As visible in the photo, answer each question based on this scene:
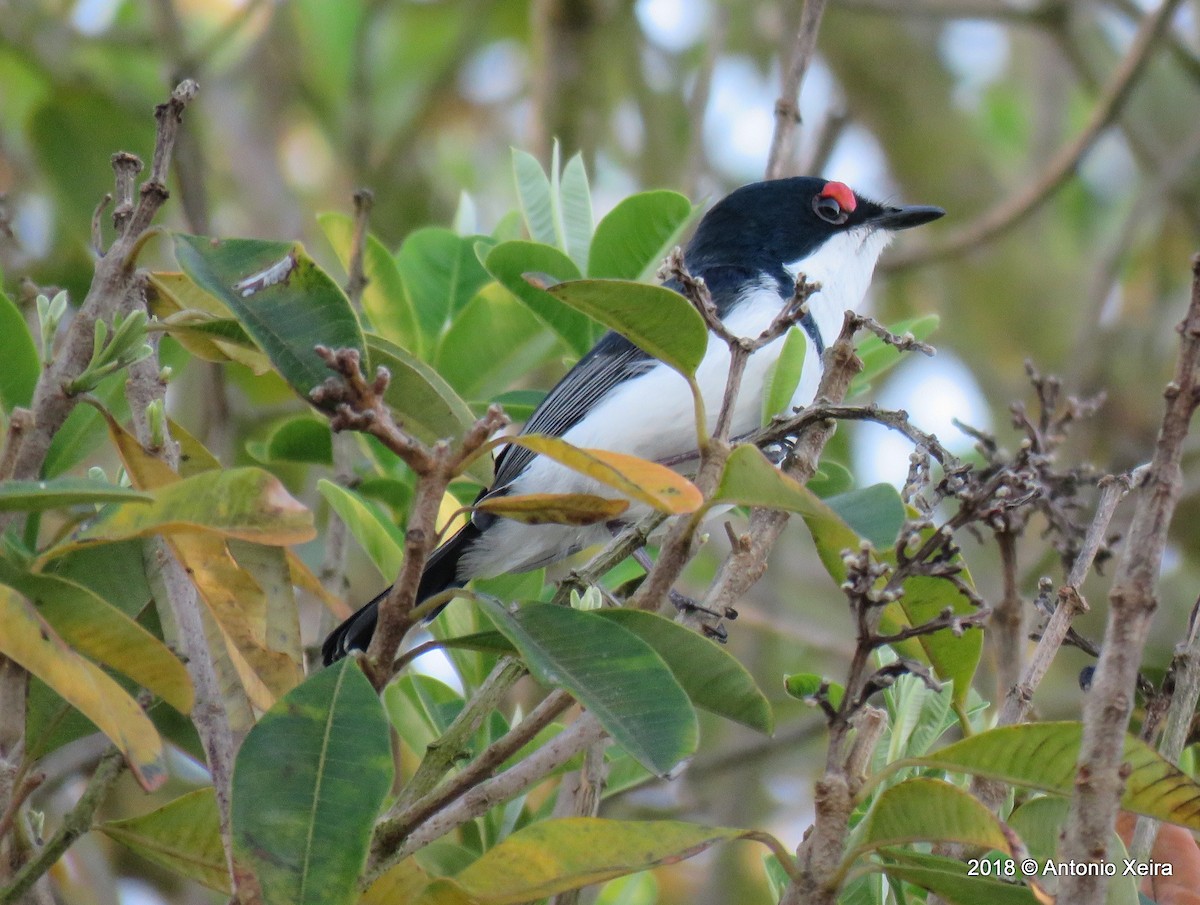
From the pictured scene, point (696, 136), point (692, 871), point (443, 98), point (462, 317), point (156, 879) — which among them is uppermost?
point (443, 98)

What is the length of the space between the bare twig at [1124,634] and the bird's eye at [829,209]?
3.08 metres

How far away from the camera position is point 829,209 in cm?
462

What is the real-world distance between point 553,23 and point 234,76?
1563mm

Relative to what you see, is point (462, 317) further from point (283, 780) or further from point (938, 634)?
point (283, 780)

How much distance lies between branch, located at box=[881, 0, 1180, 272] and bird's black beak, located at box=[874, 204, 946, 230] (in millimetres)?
1063

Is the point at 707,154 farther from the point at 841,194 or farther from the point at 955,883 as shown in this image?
the point at 955,883

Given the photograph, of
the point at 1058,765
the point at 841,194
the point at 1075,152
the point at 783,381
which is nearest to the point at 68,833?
the point at 1058,765

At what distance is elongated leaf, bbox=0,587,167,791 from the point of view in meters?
1.78

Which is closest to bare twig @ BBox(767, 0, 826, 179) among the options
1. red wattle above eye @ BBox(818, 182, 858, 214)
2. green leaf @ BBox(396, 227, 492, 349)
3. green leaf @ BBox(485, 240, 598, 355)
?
green leaf @ BBox(485, 240, 598, 355)

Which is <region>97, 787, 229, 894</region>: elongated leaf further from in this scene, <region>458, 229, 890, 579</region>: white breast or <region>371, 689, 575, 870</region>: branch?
<region>458, 229, 890, 579</region>: white breast

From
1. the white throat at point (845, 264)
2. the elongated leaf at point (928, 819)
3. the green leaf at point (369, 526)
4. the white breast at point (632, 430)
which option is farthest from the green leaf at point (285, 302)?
the white throat at point (845, 264)

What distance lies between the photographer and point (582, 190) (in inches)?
140

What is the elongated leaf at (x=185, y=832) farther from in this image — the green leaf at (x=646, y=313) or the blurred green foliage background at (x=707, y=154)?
the blurred green foliage background at (x=707, y=154)

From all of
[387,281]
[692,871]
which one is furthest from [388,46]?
[387,281]
